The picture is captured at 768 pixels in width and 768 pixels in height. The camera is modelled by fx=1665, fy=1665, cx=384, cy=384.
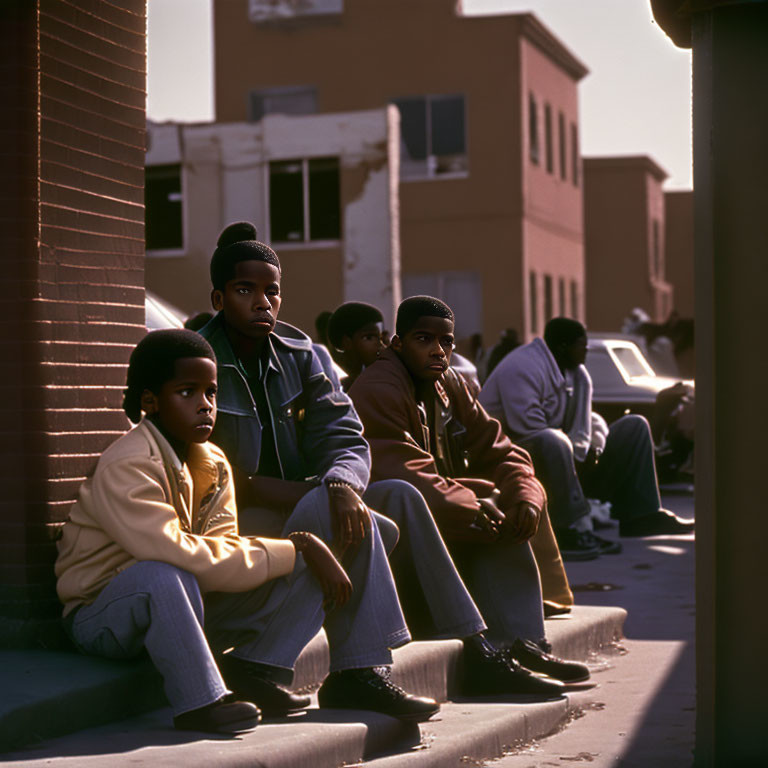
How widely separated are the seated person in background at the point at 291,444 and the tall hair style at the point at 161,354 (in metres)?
0.52

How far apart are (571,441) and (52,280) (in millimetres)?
5589

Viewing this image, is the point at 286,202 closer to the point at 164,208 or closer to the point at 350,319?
the point at 164,208

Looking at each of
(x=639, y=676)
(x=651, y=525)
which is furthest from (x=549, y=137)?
(x=639, y=676)

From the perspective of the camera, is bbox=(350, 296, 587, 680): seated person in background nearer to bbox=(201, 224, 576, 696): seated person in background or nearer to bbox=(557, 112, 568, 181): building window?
bbox=(201, 224, 576, 696): seated person in background

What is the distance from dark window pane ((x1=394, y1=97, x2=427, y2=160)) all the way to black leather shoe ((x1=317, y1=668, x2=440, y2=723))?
26.8 meters

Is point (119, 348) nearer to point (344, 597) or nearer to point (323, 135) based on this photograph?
point (344, 597)

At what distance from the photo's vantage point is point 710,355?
4.74 metres

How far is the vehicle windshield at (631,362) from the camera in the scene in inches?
611

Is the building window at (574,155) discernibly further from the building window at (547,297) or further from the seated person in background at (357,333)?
the seated person in background at (357,333)

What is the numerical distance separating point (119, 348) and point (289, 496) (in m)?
0.89

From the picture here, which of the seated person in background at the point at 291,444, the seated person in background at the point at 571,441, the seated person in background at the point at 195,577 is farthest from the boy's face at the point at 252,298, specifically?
the seated person in background at the point at 571,441

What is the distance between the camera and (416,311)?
6.25 metres

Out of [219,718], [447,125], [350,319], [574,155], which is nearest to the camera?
[219,718]

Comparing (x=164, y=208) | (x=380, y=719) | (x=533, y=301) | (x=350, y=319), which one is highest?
(x=164, y=208)
